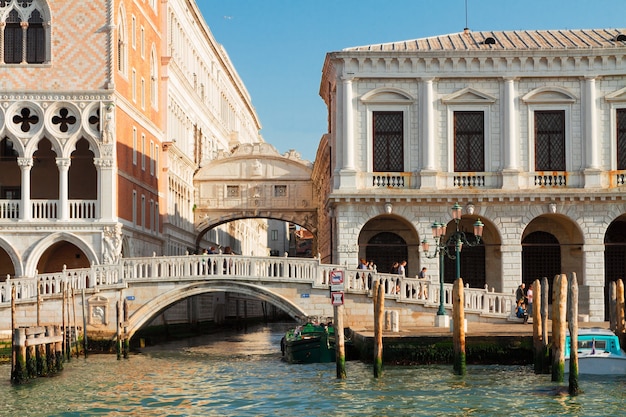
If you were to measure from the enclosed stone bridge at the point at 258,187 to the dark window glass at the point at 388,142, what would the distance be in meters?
11.9

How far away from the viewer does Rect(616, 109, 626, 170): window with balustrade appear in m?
32.8

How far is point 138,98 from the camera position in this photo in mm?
37062

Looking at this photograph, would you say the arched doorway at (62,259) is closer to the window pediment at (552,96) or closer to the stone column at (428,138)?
the stone column at (428,138)

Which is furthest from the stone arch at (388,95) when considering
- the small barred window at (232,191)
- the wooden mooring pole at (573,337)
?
the wooden mooring pole at (573,337)

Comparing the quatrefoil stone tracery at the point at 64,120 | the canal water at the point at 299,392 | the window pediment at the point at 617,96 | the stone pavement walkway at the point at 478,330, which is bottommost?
the canal water at the point at 299,392

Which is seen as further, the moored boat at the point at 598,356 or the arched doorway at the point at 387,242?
the arched doorway at the point at 387,242

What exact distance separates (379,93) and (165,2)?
12.6 meters

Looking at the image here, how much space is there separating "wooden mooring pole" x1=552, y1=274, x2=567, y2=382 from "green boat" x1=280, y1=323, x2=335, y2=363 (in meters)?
7.26

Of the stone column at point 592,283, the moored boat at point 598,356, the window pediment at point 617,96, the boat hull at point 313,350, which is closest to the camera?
the moored boat at point 598,356

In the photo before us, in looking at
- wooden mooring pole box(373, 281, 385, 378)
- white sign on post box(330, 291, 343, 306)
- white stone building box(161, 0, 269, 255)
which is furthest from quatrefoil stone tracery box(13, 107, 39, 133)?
wooden mooring pole box(373, 281, 385, 378)

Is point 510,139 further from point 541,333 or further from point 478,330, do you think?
point 541,333

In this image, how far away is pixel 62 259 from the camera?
35906 millimetres

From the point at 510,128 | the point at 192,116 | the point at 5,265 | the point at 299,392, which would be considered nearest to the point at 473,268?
the point at 510,128

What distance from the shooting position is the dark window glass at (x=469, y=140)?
108 feet
